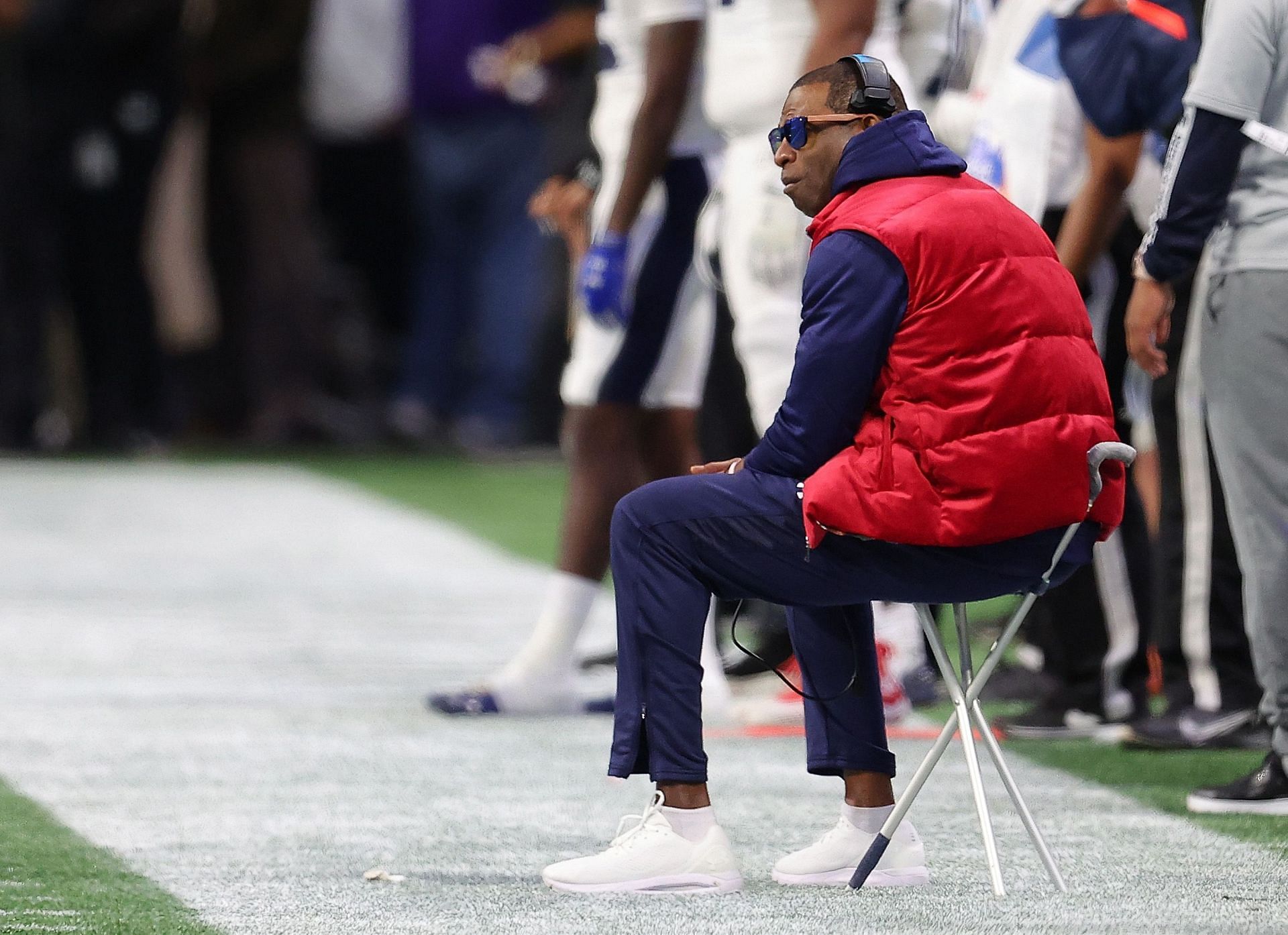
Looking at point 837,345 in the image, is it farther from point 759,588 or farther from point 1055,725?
point 1055,725

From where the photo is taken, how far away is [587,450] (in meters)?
6.45

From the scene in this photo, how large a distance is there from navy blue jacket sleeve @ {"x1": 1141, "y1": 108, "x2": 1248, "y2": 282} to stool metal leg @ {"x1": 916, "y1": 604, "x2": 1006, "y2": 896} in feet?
3.37

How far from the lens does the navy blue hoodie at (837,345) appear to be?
13.0 feet

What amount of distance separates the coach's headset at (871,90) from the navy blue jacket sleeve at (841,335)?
295 mm

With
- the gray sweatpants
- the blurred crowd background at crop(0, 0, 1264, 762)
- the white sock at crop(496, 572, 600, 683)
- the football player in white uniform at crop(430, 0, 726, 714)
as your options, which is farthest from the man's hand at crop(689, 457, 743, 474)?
the blurred crowd background at crop(0, 0, 1264, 762)

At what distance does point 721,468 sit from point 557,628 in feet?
7.32

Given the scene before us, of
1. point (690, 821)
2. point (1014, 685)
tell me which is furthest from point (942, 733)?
point (1014, 685)

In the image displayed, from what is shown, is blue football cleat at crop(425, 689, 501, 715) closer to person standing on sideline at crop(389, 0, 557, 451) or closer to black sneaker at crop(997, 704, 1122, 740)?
black sneaker at crop(997, 704, 1122, 740)

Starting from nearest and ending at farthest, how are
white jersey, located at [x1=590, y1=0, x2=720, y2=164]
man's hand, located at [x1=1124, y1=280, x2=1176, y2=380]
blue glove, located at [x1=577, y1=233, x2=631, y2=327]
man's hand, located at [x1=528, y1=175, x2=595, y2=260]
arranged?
man's hand, located at [x1=1124, y1=280, x2=1176, y2=380]
blue glove, located at [x1=577, y1=233, x2=631, y2=327]
white jersey, located at [x1=590, y1=0, x2=720, y2=164]
man's hand, located at [x1=528, y1=175, x2=595, y2=260]

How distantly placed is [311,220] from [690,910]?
33.9ft

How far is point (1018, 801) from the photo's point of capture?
4180mm

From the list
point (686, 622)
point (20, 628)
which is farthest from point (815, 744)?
point (20, 628)

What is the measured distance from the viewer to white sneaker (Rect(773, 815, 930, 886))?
428cm

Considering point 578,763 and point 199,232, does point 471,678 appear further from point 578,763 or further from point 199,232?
point 199,232
